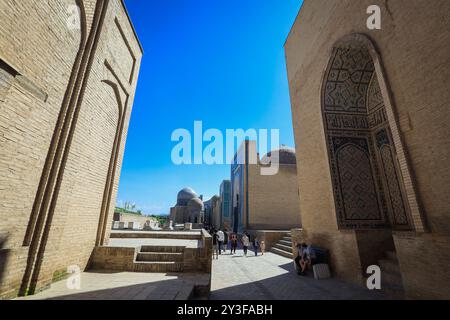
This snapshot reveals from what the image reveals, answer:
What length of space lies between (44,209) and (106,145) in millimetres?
2623

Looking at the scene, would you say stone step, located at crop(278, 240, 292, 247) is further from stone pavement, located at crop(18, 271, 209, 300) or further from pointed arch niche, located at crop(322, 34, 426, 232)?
stone pavement, located at crop(18, 271, 209, 300)

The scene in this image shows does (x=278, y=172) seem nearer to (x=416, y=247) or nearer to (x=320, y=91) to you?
(x=320, y=91)

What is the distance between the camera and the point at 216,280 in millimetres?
5594

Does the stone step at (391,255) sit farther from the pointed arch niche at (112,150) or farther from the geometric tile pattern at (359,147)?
the pointed arch niche at (112,150)

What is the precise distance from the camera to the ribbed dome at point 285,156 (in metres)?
19.7

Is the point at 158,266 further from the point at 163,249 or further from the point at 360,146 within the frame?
the point at 360,146

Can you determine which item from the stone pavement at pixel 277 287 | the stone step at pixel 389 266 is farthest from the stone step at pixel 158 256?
the stone step at pixel 389 266

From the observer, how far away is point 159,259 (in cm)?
575

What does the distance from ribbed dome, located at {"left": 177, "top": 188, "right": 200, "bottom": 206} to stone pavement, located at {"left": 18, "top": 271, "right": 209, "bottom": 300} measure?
33.6 metres

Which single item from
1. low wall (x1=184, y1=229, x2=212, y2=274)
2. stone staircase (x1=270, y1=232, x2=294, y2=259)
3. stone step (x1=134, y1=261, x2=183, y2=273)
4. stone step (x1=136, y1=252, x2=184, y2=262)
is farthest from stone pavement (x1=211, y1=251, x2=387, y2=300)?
stone staircase (x1=270, y1=232, x2=294, y2=259)

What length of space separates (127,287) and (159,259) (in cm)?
178

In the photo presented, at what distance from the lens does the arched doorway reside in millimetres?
6039

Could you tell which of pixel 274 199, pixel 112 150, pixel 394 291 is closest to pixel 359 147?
pixel 394 291
